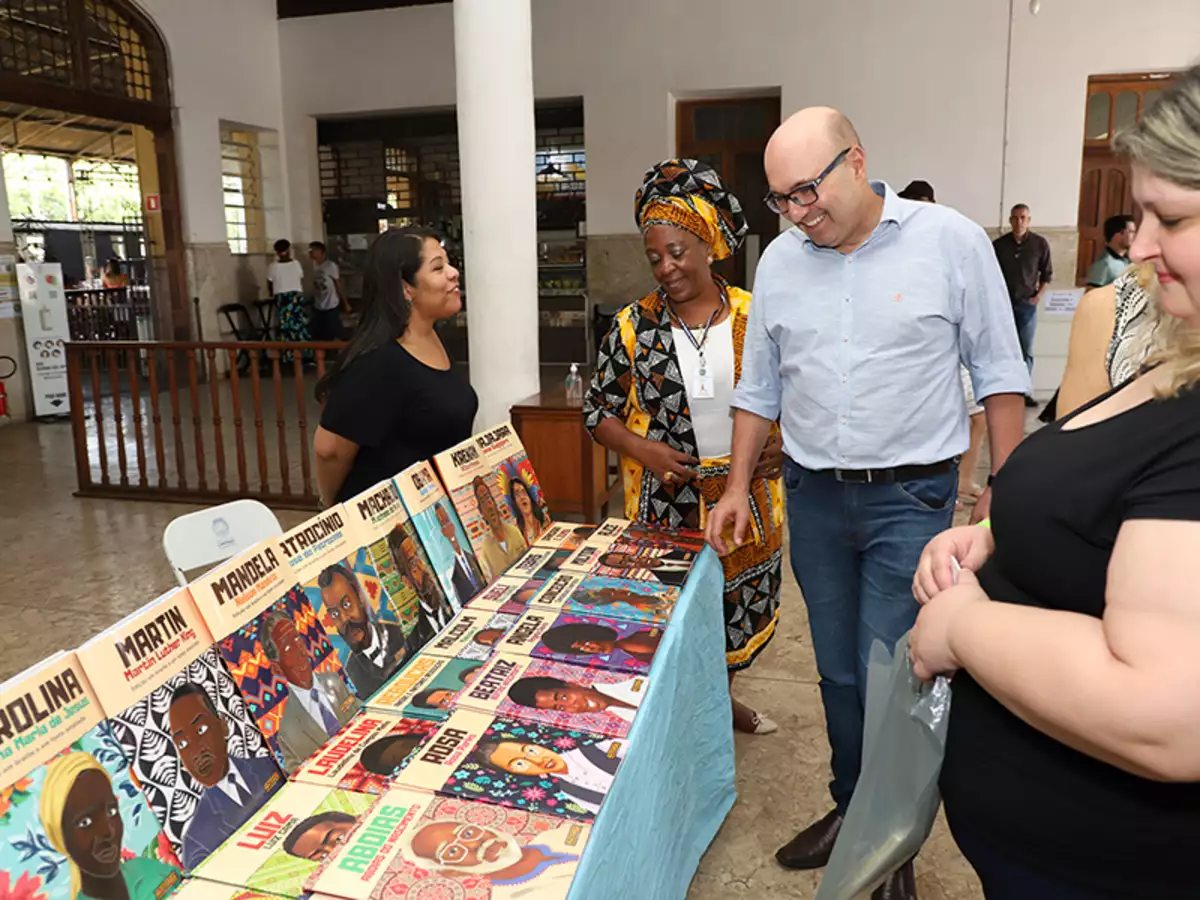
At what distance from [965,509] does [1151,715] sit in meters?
4.60

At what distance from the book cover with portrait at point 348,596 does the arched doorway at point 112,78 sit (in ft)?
30.0

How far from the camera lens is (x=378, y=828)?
1.14 m

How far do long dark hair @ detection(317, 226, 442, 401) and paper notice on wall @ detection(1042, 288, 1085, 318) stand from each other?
812 centimetres

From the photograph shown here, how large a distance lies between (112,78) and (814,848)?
34.6 feet

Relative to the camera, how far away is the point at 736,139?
1027 centimetres

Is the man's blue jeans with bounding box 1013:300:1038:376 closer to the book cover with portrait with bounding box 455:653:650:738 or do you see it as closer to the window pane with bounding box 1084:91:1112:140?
the window pane with bounding box 1084:91:1112:140

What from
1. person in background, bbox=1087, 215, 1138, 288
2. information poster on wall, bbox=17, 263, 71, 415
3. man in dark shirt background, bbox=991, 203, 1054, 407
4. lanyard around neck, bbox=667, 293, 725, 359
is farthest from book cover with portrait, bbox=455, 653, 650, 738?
information poster on wall, bbox=17, 263, 71, 415

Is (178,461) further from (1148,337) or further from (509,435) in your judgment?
(1148,337)

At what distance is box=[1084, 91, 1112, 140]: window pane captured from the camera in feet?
30.0

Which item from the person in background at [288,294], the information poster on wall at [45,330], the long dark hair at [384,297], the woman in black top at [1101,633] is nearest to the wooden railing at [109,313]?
the information poster on wall at [45,330]

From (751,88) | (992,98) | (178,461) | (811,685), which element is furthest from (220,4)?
(811,685)

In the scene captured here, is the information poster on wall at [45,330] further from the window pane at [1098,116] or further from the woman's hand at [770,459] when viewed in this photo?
the window pane at [1098,116]

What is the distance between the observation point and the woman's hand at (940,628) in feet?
3.34

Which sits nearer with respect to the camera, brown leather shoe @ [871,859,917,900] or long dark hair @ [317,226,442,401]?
brown leather shoe @ [871,859,917,900]
